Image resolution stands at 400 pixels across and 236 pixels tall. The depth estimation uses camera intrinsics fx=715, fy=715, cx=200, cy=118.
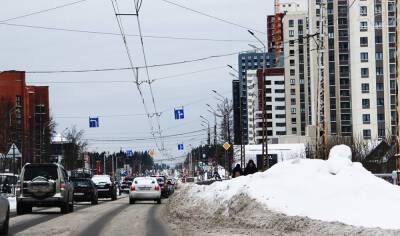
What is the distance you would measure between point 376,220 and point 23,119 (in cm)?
12336

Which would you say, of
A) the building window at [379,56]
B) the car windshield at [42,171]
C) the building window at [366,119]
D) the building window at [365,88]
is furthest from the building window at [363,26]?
the car windshield at [42,171]

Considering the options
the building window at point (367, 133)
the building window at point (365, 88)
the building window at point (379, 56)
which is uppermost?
the building window at point (379, 56)

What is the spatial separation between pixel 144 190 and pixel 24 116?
9926 centimetres

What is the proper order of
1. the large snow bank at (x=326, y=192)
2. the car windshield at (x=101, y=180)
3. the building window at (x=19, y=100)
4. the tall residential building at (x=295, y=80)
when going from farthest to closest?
the tall residential building at (x=295, y=80)
the building window at (x=19, y=100)
the car windshield at (x=101, y=180)
the large snow bank at (x=326, y=192)

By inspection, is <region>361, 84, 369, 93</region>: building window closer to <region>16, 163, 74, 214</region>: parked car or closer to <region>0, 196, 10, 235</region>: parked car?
<region>16, 163, 74, 214</region>: parked car

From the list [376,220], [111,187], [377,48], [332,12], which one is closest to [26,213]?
[376,220]

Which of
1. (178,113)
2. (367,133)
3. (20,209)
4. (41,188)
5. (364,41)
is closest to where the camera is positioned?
(41,188)

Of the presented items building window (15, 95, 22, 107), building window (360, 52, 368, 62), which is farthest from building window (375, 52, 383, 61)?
building window (15, 95, 22, 107)

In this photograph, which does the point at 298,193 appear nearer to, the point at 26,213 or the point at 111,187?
the point at 26,213

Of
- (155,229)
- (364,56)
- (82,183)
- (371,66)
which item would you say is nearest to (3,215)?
(155,229)

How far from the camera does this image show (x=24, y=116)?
133750 mm

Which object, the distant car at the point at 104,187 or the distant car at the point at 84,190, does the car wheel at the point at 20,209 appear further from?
the distant car at the point at 104,187

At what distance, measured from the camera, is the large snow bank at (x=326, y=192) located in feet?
49.7

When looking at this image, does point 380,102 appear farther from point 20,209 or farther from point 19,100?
point 20,209
